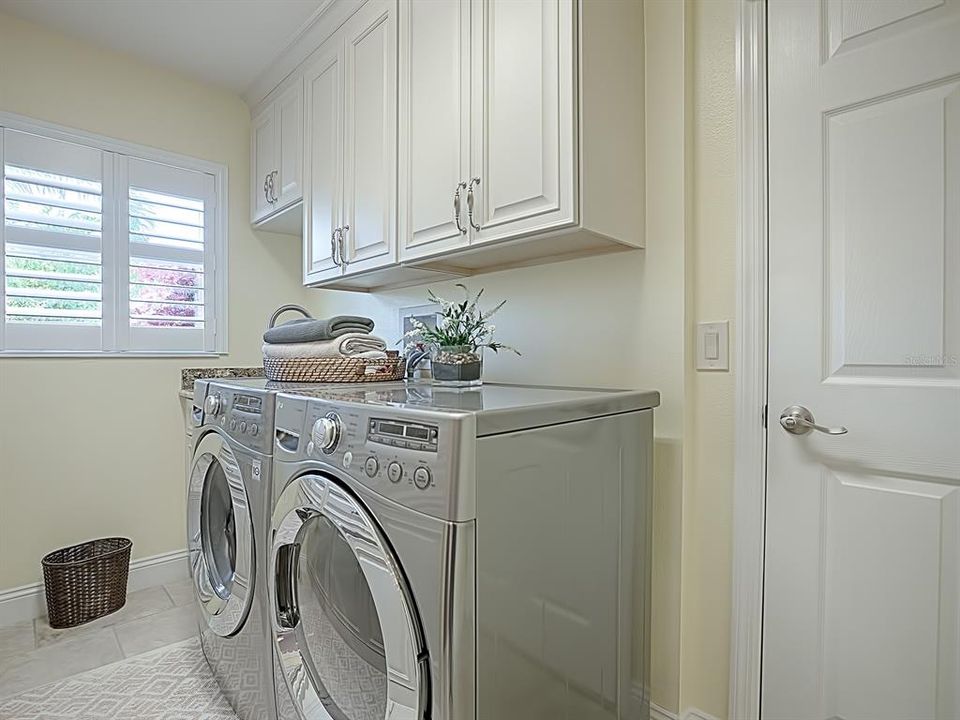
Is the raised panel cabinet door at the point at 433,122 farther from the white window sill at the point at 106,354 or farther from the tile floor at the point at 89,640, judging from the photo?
the tile floor at the point at 89,640

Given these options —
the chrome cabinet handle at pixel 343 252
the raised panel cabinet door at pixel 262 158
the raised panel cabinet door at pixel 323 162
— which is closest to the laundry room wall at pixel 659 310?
the chrome cabinet handle at pixel 343 252

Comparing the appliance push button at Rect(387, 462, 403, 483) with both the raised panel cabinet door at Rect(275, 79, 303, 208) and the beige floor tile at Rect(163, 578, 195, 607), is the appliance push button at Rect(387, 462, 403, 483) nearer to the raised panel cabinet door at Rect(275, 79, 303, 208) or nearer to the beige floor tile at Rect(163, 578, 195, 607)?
the raised panel cabinet door at Rect(275, 79, 303, 208)

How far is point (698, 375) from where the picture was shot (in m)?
1.51

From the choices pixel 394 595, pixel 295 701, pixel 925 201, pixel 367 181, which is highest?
pixel 367 181

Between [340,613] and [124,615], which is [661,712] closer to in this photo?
[340,613]

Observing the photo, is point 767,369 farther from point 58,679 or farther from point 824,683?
point 58,679

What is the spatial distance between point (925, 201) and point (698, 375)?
62 centimetres

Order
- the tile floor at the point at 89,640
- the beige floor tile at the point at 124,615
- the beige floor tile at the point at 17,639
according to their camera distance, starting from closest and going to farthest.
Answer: the tile floor at the point at 89,640 < the beige floor tile at the point at 17,639 < the beige floor tile at the point at 124,615

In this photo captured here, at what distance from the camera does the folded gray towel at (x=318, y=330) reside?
74.2 inches

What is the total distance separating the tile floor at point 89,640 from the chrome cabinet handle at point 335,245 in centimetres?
164

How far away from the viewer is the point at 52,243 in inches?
96.0

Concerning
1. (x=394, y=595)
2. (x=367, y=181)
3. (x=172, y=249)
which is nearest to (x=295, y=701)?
(x=394, y=595)

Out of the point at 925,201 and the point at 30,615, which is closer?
the point at 925,201

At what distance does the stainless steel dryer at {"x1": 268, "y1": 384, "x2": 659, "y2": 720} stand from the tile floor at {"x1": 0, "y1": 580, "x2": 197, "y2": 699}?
1.22 metres
